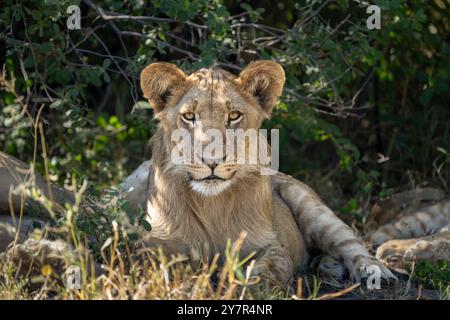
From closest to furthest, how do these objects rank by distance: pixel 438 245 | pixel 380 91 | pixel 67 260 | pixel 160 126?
1. pixel 67 260
2. pixel 160 126
3. pixel 438 245
4. pixel 380 91

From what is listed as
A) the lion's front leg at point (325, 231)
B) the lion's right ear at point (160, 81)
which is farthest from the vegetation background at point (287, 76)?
the lion's front leg at point (325, 231)

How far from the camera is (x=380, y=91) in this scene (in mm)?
8680

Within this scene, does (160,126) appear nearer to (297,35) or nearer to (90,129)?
(297,35)

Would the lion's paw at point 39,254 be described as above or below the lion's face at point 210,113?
below

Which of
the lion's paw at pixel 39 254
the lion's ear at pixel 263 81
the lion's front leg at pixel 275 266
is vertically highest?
the lion's ear at pixel 263 81

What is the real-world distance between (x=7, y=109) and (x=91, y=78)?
69 cm

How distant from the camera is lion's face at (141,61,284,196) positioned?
477 centimetres

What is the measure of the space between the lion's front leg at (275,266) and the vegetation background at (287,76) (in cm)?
101

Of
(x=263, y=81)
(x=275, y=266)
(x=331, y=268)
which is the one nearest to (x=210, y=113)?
(x=263, y=81)

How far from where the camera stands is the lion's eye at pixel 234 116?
4.93 m

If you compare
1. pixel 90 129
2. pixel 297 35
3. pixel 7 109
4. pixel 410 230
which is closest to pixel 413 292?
pixel 410 230

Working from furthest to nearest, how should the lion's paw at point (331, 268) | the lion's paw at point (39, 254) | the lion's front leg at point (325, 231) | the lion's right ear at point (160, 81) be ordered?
the lion's paw at point (331, 268)
the lion's front leg at point (325, 231)
the lion's right ear at point (160, 81)
the lion's paw at point (39, 254)

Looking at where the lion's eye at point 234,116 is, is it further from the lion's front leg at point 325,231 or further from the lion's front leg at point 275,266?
the lion's front leg at point 325,231

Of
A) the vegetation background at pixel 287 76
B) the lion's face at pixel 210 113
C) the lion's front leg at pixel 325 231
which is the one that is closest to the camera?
the lion's face at pixel 210 113
